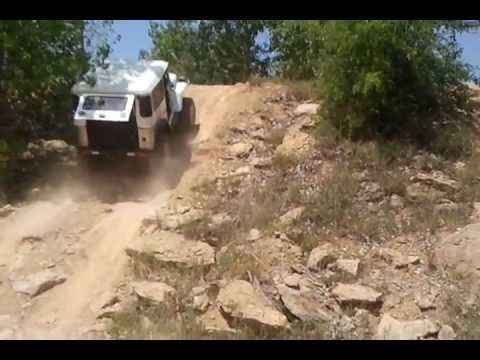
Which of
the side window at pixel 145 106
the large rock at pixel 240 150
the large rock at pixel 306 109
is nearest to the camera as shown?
the side window at pixel 145 106

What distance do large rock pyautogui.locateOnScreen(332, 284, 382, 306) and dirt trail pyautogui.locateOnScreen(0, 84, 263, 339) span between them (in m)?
3.05

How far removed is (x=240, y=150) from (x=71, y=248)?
179 inches

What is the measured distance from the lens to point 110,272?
388 inches

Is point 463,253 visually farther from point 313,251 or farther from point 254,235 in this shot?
point 254,235

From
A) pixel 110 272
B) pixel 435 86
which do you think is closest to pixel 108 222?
pixel 110 272

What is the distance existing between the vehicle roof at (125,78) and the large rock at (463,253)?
20.7 ft

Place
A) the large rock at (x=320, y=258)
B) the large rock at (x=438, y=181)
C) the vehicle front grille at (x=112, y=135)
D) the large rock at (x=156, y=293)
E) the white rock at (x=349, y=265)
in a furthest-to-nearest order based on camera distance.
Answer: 1. the vehicle front grille at (x=112, y=135)
2. the large rock at (x=438, y=181)
3. the large rock at (x=320, y=258)
4. the white rock at (x=349, y=265)
5. the large rock at (x=156, y=293)

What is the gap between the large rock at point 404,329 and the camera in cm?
759

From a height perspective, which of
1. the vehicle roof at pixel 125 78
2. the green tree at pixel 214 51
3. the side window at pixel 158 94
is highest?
the vehicle roof at pixel 125 78

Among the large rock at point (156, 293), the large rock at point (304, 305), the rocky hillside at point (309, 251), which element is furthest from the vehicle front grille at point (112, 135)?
the large rock at point (304, 305)

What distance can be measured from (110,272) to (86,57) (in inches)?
207

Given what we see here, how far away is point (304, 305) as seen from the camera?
8297mm

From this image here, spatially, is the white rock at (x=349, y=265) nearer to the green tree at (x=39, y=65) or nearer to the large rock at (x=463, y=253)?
the large rock at (x=463, y=253)

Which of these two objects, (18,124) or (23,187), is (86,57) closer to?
(18,124)
